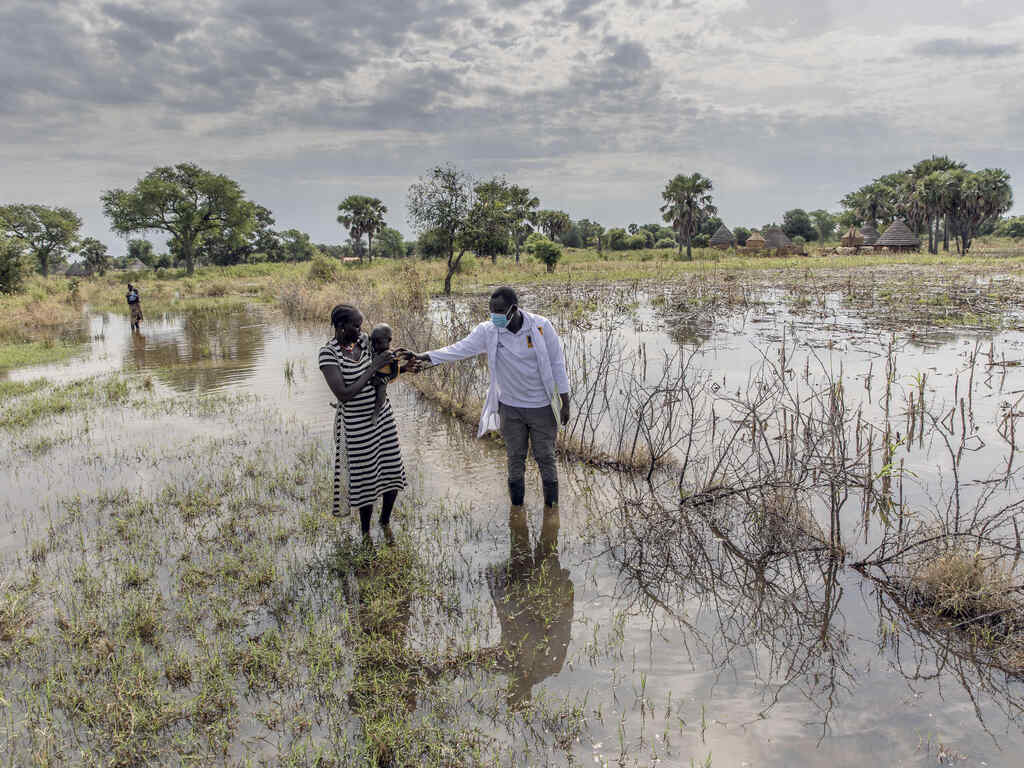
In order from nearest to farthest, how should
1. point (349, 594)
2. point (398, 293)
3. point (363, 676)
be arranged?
point (363, 676) < point (349, 594) < point (398, 293)

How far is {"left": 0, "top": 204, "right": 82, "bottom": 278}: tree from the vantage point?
180 feet

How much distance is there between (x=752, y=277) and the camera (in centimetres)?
2811

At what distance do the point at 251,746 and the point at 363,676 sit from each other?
56 cm

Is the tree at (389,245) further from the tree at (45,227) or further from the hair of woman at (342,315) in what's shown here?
the hair of woman at (342,315)

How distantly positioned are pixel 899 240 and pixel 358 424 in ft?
177

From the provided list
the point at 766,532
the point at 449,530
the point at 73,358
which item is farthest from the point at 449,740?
the point at 73,358

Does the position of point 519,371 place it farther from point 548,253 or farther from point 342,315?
point 548,253

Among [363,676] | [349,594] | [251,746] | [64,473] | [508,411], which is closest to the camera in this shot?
[251,746]

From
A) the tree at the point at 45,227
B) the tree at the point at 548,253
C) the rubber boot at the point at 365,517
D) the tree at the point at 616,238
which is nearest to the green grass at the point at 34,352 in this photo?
the rubber boot at the point at 365,517

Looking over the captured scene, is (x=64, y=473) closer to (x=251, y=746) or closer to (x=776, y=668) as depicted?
(x=251, y=746)

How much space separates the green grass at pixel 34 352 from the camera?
1361 cm

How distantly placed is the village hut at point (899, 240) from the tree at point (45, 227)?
7127cm

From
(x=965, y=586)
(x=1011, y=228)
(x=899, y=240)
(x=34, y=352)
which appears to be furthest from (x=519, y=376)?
(x=1011, y=228)

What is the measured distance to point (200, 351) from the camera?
14.8m
